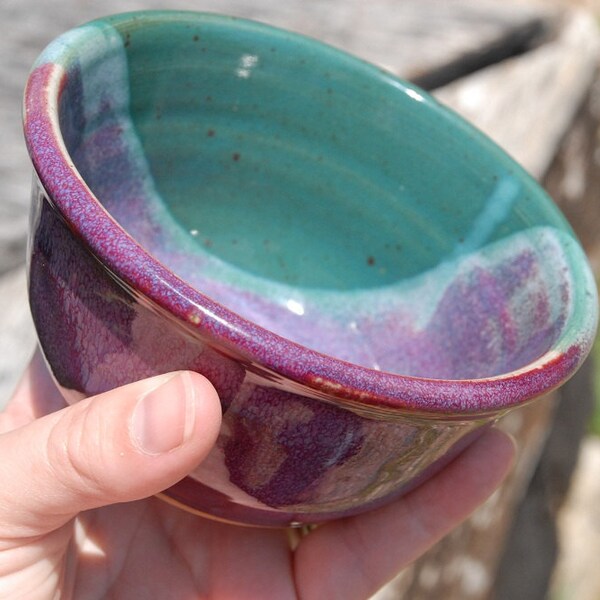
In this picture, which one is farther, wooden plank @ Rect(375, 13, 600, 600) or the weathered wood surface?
wooden plank @ Rect(375, 13, 600, 600)

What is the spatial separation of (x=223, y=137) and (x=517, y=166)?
0.35m

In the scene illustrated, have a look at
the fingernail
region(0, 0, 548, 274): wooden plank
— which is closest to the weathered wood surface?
region(0, 0, 548, 274): wooden plank

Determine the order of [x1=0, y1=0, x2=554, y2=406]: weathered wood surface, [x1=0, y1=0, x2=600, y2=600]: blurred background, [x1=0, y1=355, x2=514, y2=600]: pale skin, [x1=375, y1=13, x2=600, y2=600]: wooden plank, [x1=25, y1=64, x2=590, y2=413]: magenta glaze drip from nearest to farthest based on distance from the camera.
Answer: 1. [x1=25, y1=64, x2=590, y2=413]: magenta glaze drip
2. [x1=0, y1=355, x2=514, y2=600]: pale skin
3. [x1=0, y1=0, x2=554, y2=406]: weathered wood surface
4. [x1=0, y1=0, x2=600, y2=600]: blurred background
5. [x1=375, y1=13, x2=600, y2=600]: wooden plank

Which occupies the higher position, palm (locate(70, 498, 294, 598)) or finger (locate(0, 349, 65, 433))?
finger (locate(0, 349, 65, 433))

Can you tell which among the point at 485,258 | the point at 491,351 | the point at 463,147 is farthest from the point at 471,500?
the point at 463,147

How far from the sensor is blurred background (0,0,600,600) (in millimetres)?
1166

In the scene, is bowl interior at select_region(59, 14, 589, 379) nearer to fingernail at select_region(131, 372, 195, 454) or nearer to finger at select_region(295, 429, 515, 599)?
finger at select_region(295, 429, 515, 599)

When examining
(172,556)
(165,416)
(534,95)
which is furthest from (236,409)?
(534,95)

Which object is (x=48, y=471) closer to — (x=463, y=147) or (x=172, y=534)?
(x=172, y=534)

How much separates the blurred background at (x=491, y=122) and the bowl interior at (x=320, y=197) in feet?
0.68

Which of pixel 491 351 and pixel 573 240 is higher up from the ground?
pixel 573 240

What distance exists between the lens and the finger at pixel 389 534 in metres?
0.93

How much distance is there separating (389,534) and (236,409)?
0.39 metres

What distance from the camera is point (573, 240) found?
88 centimetres
